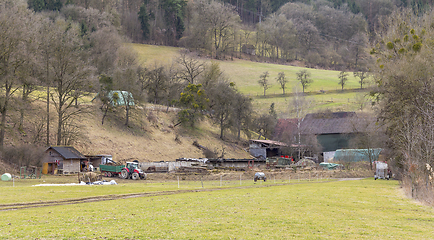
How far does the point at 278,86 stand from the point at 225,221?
380 ft

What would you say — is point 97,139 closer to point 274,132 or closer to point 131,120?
point 131,120

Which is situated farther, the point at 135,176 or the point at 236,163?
the point at 236,163

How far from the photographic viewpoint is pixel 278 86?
420 ft

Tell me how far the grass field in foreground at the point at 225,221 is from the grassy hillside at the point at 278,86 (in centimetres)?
8347

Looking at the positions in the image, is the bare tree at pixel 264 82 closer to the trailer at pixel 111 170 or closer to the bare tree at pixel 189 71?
the bare tree at pixel 189 71

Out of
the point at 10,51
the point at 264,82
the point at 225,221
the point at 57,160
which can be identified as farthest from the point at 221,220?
the point at 264,82

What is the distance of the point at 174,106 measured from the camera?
285 ft

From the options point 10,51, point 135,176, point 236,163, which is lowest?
point 236,163

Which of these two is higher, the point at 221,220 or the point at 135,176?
the point at 221,220

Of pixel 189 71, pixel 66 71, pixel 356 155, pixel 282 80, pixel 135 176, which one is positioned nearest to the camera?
pixel 135 176

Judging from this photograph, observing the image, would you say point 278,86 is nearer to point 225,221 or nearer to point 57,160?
point 57,160

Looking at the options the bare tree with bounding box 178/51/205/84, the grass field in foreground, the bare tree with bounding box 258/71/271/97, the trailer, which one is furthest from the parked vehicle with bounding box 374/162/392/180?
the bare tree with bounding box 258/71/271/97

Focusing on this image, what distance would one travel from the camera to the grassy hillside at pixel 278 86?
353ft

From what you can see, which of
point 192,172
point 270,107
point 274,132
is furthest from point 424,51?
point 270,107
